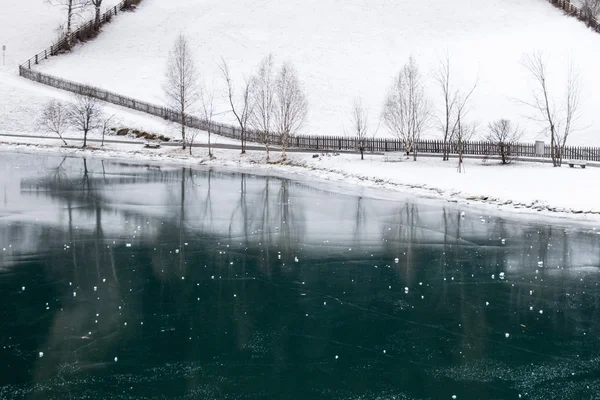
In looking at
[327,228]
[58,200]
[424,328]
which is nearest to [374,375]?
[424,328]

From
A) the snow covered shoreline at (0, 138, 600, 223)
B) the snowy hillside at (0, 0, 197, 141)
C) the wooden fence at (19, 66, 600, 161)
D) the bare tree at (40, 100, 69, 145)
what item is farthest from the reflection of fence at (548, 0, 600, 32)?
the bare tree at (40, 100, 69, 145)

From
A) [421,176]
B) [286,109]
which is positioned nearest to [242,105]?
[286,109]

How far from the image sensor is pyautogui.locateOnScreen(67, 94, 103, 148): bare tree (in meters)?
57.5

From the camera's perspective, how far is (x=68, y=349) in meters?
12.5

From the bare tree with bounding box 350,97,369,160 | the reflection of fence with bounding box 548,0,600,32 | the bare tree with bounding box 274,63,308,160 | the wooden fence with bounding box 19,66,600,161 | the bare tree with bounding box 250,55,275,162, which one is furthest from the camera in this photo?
the reflection of fence with bounding box 548,0,600,32

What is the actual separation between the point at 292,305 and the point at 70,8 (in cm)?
8079

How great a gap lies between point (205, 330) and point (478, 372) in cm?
561

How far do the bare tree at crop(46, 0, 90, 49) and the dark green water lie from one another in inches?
2486

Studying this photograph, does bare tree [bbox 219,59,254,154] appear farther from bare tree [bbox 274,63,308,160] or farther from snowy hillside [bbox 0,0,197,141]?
snowy hillside [bbox 0,0,197,141]

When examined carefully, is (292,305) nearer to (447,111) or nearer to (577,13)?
(447,111)

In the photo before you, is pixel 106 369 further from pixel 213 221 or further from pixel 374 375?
pixel 213 221

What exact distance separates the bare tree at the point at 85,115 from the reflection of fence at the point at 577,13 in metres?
60.8

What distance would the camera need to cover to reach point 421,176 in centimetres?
4028

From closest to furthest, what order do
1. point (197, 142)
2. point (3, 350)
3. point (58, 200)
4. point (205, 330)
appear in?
point (3, 350) → point (205, 330) → point (58, 200) → point (197, 142)
